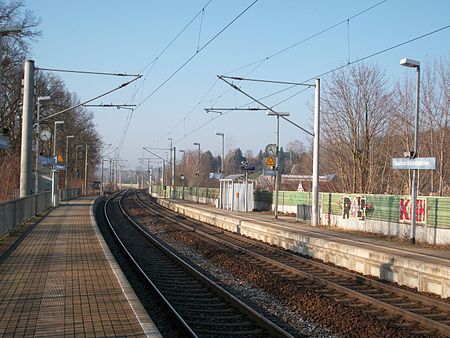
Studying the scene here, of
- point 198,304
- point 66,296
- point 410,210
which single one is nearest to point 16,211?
point 198,304

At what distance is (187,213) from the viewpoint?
4628 cm

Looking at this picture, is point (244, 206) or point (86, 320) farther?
point (244, 206)

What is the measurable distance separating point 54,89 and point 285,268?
48064 mm

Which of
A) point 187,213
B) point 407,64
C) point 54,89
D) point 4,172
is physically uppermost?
point 54,89

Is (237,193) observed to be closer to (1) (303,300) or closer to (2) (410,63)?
(2) (410,63)

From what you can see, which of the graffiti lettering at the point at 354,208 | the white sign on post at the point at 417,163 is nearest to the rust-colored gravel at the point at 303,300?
the white sign on post at the point at 417,163

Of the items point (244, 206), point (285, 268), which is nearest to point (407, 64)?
point (285, 268)

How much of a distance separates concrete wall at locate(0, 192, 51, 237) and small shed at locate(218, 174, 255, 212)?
1513 centimetres

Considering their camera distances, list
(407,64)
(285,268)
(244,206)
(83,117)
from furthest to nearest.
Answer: (83,117) → (244,206) → (407,64) → (285,268)

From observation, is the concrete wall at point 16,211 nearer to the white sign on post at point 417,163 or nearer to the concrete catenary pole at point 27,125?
the concrete catenary pole at point 27,125

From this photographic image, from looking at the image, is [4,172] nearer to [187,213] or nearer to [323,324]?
[187,213]

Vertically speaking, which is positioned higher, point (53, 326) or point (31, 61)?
point (31, 61)

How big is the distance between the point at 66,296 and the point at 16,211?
1296cm

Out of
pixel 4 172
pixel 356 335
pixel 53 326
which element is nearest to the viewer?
pixel 53 326
